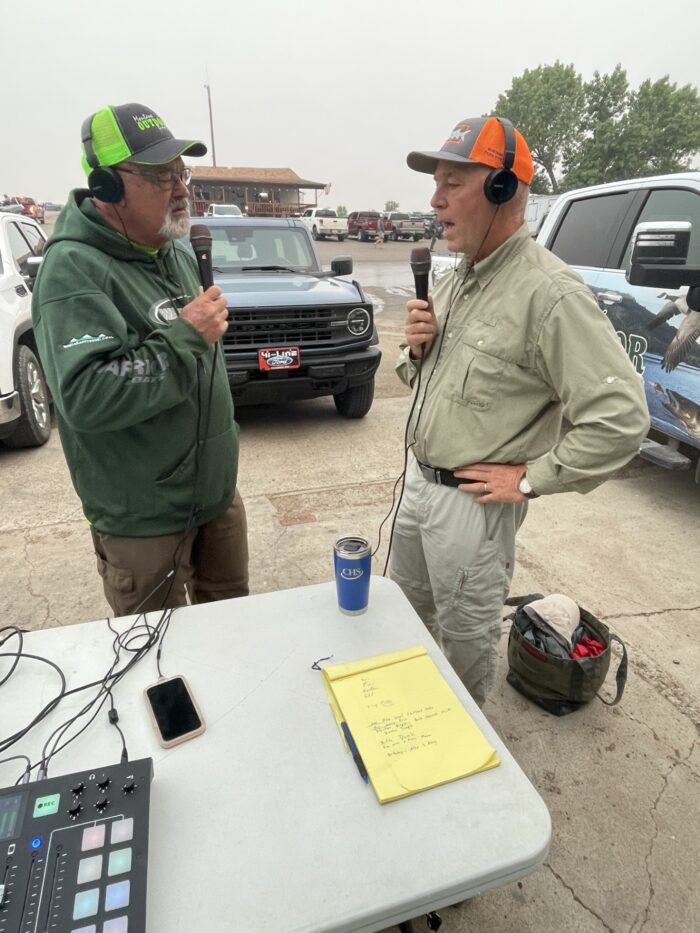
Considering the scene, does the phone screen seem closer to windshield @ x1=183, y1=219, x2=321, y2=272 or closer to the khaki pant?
the khaki pant

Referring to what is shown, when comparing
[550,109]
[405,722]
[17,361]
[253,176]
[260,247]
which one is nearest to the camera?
[405,722]

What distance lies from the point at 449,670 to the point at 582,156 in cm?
4524

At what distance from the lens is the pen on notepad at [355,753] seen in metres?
1.04

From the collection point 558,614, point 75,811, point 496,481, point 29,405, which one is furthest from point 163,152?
point 29,405

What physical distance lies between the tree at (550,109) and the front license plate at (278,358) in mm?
41559

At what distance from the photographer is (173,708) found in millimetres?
1179

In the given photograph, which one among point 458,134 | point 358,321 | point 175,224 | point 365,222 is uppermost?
point 458,134

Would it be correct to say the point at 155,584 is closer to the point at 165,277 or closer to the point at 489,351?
the point at 165,277

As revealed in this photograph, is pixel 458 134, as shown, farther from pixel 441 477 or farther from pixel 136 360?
pixel 136 360

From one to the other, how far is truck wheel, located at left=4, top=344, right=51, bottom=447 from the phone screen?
3.73m

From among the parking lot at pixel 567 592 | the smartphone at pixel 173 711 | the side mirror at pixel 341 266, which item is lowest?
the parking lot at pixel 567 592

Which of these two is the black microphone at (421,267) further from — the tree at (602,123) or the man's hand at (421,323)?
the tree at (602,123)

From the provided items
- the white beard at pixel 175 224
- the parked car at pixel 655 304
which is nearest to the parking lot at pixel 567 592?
the parked car at pixel 655 304

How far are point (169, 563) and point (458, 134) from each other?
1.65 meters
